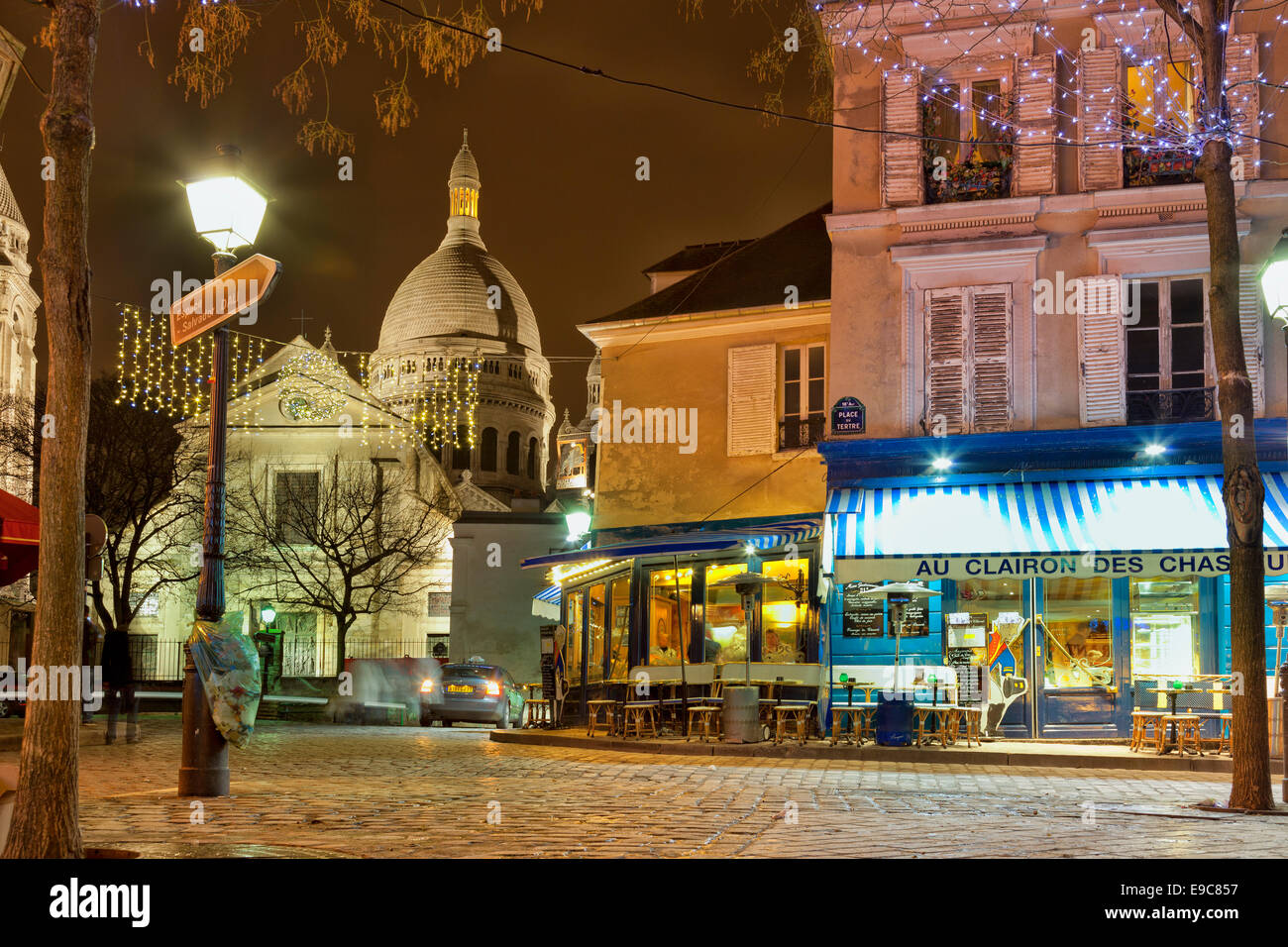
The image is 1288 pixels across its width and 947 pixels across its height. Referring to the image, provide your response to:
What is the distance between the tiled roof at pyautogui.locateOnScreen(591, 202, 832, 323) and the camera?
74.2ft

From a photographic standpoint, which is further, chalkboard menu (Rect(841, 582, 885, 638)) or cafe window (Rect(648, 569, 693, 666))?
cafe window (Rect(648, 569, 693, 666))

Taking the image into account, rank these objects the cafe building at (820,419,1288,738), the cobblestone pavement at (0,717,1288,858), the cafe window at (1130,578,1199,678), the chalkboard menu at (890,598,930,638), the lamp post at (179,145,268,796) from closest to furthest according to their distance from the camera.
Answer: the cobblestone pavement at (0,717,1288,858)
the lamp post at (179,145,268,796)
the cafe building at (820,419,1288,738)
the cafe window at (1130,578,1199,678)
the chalkboard menu at (890,598,930,638)

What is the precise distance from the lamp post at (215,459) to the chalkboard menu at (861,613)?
10513 mm

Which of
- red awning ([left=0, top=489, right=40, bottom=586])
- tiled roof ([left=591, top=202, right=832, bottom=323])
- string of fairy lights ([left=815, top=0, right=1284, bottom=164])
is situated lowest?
red awning ([left=0, top=489, right=40, bottom=586])

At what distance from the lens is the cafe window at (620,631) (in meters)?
22.2

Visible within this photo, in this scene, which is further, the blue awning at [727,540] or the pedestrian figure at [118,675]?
the pedestrian figure at [118,675]

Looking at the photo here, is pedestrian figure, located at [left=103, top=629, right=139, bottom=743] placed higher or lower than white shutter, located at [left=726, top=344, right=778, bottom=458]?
lower

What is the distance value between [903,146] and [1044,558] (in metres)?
6.47

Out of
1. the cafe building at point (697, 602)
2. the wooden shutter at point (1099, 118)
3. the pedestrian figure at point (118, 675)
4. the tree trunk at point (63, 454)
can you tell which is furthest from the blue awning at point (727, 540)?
the tree trunk at point (63, 454)

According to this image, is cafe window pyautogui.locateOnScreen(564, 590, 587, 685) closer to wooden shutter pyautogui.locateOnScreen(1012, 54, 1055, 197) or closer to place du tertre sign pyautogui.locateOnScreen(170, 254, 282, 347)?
wooden shutter pyautogui.locateOnScreen(1012, 54, 1055, 197)

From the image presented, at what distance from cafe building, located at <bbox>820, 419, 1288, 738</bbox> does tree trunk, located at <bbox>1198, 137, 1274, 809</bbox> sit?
233 inches

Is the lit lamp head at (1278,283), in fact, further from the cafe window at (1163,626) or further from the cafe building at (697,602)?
the cafe building at (697,602)

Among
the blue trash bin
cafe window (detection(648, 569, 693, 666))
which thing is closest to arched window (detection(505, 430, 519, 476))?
cafe window (detection(648, 569, 693, 666))

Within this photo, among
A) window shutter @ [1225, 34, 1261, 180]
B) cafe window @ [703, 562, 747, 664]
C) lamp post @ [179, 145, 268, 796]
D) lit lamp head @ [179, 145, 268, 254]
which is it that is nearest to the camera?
lamp post @ [179, 145, 268, 796]
